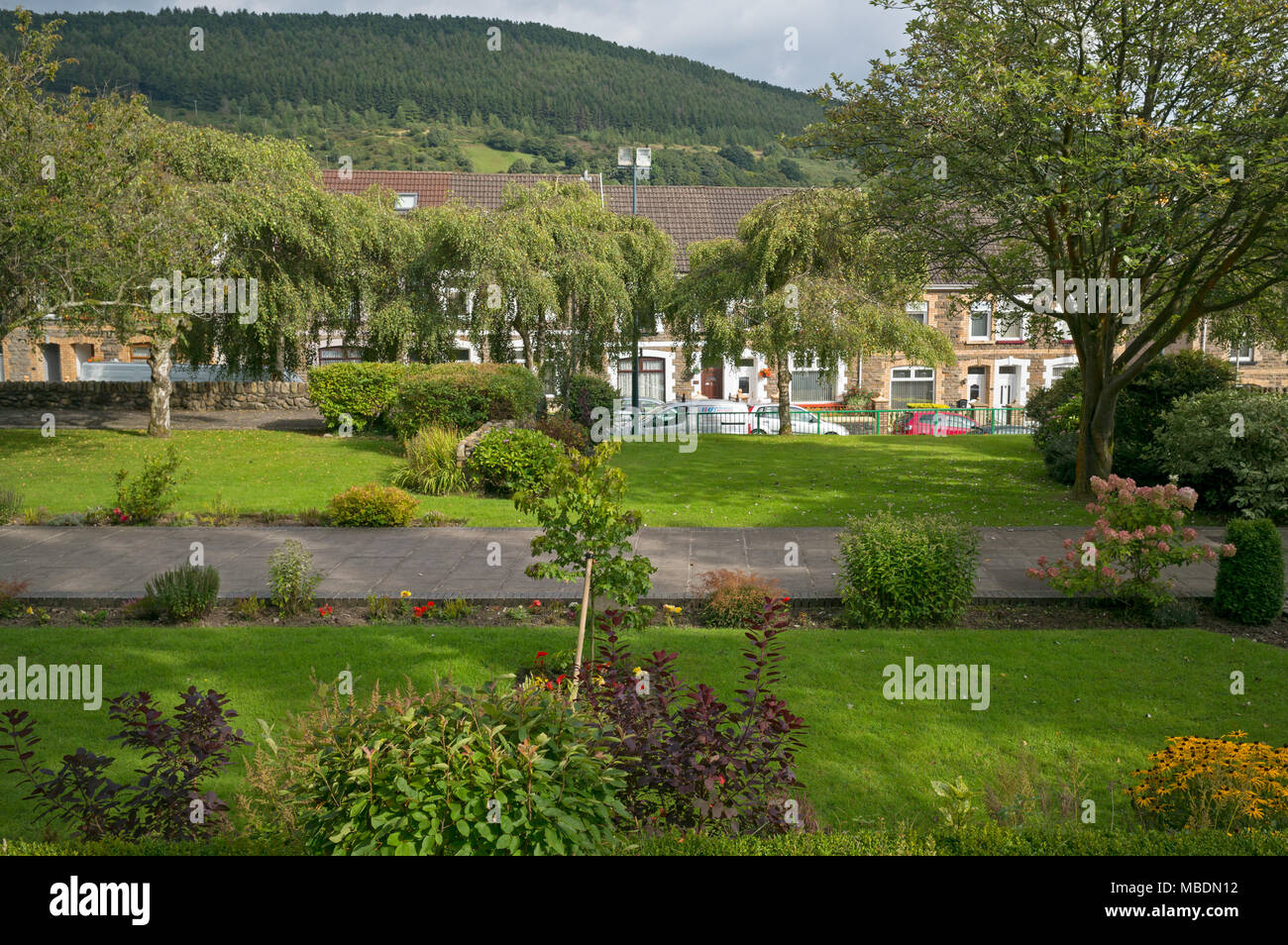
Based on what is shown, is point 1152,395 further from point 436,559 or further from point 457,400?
point 457,400

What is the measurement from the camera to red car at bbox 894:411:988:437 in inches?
1179

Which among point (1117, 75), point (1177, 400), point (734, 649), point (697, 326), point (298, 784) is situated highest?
point (1117, 75)

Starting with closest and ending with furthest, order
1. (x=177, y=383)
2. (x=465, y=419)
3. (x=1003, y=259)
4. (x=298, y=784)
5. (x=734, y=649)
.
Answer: (x=298, y=784) → (x=734, y=649) → (x=1003, y=259) → (x=465, y=419) → (x=177, y=383)

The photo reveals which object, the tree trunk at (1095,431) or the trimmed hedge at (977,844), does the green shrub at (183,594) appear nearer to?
the trimmed hedge at (977,844)

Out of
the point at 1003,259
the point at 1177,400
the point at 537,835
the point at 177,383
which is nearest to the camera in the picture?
the point at 537,835

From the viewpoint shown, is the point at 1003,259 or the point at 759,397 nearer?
the point at 1003,259

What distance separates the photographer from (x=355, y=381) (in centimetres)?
2231

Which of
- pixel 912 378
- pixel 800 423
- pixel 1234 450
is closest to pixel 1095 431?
pixel 1234 450

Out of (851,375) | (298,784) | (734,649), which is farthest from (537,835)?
(851,375)

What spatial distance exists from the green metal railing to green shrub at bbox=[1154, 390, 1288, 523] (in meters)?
15.0

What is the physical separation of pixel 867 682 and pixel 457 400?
13.5 metres

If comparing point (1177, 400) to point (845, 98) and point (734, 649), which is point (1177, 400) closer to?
point (845, 98)

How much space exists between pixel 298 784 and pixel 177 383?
2641 centimetres

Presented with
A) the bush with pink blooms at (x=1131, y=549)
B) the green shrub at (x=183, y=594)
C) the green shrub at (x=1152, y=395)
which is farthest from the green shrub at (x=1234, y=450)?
the green shrub at (x=183, y=594)
